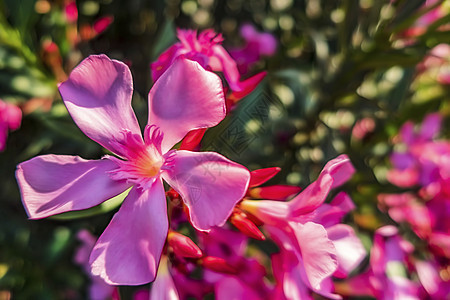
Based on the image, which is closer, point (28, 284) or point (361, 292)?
point (361, 292)

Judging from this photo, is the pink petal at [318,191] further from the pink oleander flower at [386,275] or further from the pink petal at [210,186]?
the pink oleander flower at [386,275]

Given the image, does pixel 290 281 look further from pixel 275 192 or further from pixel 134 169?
pixel 134 169

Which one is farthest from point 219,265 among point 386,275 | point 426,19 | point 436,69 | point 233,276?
point 436,69

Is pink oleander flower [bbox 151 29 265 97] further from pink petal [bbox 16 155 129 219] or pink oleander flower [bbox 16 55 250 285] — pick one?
pink petal [bbox 16 155 129 219]

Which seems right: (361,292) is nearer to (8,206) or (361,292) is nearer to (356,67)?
(356,67)

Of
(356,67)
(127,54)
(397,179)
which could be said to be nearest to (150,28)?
(127,54)

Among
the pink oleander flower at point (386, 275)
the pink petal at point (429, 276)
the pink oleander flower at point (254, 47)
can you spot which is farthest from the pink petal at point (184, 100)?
the pink petal at point (429, 276)
